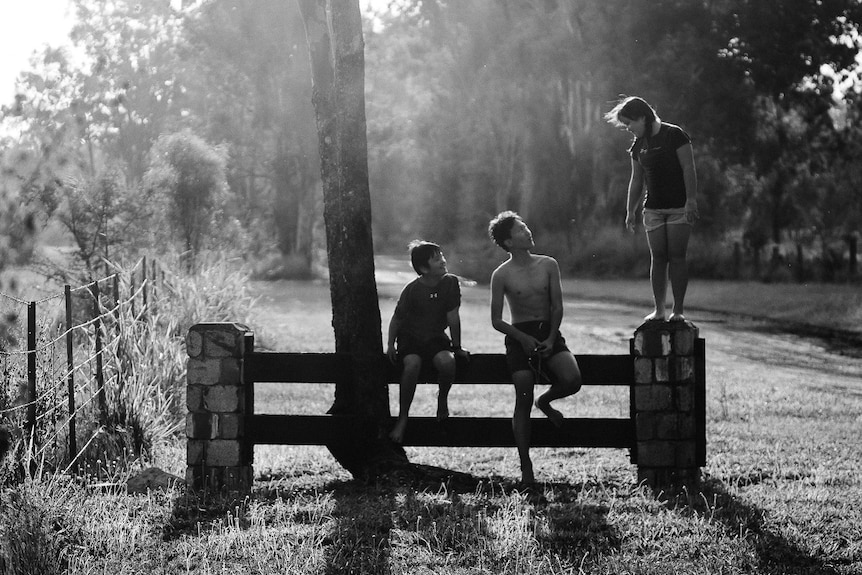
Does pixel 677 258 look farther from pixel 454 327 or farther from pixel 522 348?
pixel 454 327

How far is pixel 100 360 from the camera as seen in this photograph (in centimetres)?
876

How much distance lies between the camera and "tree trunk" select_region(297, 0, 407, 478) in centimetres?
824

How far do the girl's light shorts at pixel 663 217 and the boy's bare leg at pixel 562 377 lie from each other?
3.65 ft

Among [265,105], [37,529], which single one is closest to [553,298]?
[37,529]

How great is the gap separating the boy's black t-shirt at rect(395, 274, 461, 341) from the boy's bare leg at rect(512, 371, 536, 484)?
656mm

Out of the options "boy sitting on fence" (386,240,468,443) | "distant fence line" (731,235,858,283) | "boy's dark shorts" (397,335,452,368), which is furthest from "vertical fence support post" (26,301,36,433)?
"distant fence line" (731,235,858,283)

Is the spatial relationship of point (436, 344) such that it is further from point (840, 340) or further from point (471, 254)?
point (471, 254)

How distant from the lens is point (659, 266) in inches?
324

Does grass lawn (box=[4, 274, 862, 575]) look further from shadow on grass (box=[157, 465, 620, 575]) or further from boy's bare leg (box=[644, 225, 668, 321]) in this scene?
boy's bare leg (box=[644, 225, 668, 321])

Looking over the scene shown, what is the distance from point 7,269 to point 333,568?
238 inches

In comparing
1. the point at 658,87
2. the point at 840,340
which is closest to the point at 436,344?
the point at 840,340

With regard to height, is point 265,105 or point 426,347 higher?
point 265,105

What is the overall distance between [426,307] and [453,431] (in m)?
0.89

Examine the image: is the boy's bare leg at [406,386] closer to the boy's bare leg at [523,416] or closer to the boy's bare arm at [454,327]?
the boy's bare arm at [454,327]
